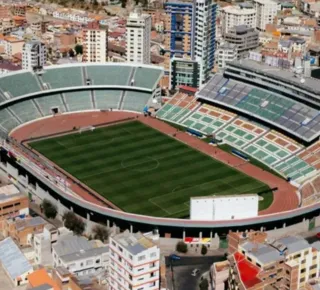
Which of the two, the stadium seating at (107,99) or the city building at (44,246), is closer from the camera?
the city building at (44,246)

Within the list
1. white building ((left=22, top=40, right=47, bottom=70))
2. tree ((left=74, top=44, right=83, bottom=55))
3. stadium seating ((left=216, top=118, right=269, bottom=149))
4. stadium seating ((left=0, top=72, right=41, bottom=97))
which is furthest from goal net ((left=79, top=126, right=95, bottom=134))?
tree ((left=74, top=44, right=83, bottom=55))

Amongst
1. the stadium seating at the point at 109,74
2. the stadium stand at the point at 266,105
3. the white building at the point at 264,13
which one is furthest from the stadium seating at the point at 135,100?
the white building at the point at 264,13

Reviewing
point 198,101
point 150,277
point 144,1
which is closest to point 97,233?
point 150,277

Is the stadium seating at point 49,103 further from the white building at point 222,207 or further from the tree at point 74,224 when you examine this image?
the white building at point 222,207

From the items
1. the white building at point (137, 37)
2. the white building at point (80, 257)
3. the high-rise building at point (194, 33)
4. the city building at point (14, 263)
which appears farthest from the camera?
A: the white building at point (137, 37)

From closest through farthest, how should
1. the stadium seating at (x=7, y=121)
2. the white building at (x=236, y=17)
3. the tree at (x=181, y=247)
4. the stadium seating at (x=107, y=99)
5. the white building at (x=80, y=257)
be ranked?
the white building at (x=80, y=257) < the tree at (x=181, y=247) < the stadium seating at (x=7, y=121) < the stadium seating at (x=107, y=99) < the white building at (x=236, y=17)

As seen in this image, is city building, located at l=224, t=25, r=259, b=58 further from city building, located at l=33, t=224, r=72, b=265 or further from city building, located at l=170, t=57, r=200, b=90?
city building, located at l=33, t=224, r=72, b=265

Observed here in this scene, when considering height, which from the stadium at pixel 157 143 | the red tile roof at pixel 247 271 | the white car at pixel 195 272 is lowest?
the white car at pixel 195 272
